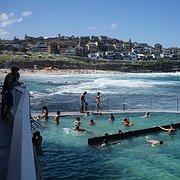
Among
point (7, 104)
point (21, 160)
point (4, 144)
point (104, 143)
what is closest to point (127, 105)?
point (104, 143)

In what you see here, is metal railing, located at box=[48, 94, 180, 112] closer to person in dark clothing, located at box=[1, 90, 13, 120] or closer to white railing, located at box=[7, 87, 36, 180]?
person in dark clothing, located at box=[1, 90, 13, 120]

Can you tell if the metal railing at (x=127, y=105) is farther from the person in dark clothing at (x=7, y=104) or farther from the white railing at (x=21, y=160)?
the white railing at (x=21, y=160)

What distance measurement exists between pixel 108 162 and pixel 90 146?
298cm

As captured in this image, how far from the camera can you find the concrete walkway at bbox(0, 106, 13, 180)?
559cm

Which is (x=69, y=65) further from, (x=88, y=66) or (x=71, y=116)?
(x=71, y=116)

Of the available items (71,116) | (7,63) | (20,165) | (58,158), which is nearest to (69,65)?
(7,63)

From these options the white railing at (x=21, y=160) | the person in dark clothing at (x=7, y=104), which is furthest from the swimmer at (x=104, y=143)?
the white railing at (x=21, y=160)

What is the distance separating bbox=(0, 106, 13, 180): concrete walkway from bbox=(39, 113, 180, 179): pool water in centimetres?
426

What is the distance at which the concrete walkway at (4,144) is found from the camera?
18.3ft

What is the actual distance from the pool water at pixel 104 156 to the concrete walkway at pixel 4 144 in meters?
4.26

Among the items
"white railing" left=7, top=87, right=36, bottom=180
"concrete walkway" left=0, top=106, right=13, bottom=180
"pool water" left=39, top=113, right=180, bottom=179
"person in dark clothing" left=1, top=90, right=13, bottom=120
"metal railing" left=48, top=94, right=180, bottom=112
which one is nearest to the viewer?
"white railing" left=7, top=87, right=36, bottom=180

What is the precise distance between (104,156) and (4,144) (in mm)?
9778

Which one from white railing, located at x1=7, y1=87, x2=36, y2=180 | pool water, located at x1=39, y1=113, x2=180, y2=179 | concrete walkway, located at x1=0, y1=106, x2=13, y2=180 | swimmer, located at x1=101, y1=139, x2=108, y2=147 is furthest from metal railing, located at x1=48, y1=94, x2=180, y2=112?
white railing, located at x1=7, y1=87, x2=36, y2=180

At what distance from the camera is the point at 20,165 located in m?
3.44
